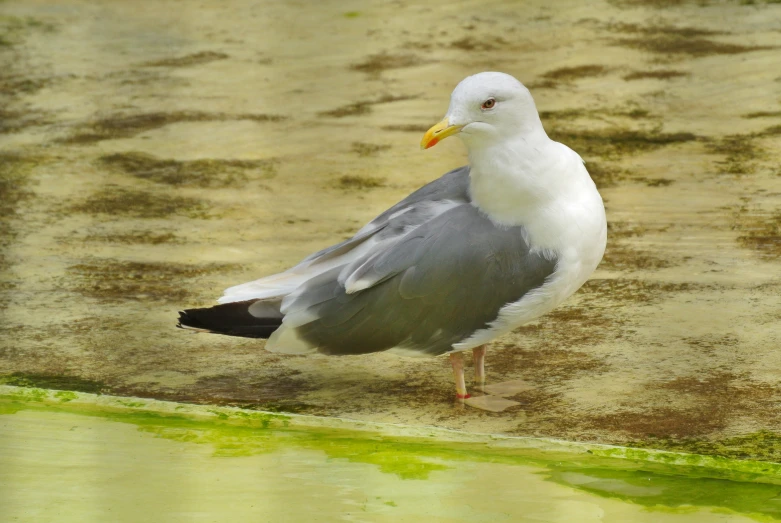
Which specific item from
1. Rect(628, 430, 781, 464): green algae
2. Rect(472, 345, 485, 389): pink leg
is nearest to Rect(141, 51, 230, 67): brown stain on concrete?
Rect(472, 345, 485, 389): pink leg

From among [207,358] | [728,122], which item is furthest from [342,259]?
[728,122]

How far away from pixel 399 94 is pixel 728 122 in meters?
1.22

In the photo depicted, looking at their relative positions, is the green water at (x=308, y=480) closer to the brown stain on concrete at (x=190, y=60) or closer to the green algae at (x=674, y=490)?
the green algae at (x=674, y=490)

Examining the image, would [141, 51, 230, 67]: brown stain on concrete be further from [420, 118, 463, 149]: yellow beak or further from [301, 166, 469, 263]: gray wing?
[420, 118, 463, 149]: yellow beak

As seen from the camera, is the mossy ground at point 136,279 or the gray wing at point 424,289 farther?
the mossy ground at point 136,279

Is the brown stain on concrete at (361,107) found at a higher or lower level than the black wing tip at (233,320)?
higher

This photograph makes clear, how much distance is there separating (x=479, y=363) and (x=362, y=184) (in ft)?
4.40

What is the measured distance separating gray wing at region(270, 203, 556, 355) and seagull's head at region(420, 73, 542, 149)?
16 cm

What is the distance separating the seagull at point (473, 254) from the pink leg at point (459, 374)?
30 mm

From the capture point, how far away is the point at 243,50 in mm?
5414

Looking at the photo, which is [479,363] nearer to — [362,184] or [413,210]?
[413,210]

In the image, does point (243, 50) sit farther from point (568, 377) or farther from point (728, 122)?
point (568, 377)

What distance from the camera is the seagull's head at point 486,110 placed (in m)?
2.44

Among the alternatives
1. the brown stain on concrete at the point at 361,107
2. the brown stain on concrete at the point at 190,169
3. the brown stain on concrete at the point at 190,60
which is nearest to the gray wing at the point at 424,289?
the brown stain on concrete at the point at 190,169
